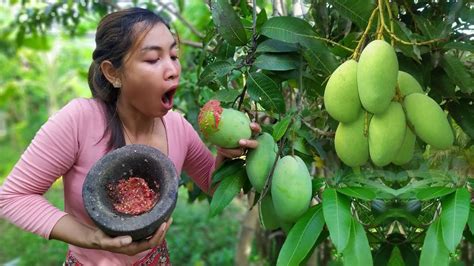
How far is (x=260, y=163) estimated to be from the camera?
118 cm

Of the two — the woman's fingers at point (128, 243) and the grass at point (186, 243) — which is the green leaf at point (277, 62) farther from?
the grass at point (186, 243)

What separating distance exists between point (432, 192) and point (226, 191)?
14.6 inches

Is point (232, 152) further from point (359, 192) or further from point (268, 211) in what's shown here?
point (359, 192)

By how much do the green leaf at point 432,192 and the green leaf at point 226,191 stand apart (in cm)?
33

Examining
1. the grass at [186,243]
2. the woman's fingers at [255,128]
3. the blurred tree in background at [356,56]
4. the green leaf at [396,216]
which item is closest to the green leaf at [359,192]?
the blurred tree in background at [356,56]

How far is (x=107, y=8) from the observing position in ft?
8.66

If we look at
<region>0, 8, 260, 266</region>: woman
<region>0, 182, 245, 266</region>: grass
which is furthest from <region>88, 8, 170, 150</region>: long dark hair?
<region>0, 182, 245, 266</region>: grass

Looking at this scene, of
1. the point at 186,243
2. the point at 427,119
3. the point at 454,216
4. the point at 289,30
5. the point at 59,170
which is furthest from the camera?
the point at 186,243

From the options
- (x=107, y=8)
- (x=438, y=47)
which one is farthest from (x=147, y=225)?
(x=107, y=8)

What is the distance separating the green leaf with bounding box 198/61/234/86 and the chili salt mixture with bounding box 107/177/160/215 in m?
0.23

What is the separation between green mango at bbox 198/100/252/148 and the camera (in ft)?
3.88

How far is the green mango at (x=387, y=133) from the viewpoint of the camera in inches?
41.1

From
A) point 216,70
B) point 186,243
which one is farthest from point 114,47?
point 186,243

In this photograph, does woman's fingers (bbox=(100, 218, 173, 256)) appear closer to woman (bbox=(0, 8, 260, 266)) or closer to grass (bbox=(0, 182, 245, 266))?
woman (bbox=(0, 8, 260, 266))
